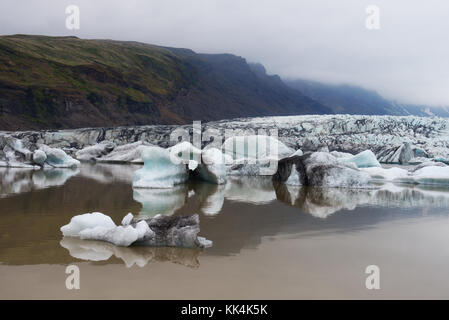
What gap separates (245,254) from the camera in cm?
396

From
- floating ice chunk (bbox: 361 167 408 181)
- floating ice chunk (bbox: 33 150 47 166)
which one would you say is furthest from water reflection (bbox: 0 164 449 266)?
floating ice chunk (bbox: 33 150 47 166)

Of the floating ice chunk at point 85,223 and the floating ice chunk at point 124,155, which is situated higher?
the floating ice chunk at point 85,223

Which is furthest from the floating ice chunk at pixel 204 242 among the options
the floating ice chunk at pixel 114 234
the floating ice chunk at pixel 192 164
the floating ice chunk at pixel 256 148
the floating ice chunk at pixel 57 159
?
the floating ice chunk at pixel 57 159

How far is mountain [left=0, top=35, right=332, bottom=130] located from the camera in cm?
4853

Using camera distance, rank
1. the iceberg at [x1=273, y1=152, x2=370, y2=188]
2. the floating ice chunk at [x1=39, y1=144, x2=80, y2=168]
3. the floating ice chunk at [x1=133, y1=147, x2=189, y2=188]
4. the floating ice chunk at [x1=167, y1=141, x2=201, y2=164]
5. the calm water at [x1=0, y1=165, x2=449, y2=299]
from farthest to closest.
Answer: the floating ice chunk at [x1=39, y1=144, x2=80, y2=168], the iceberg at [x1=273, y1=152, x2=370, y2=188], the floating ice chunk at [x1=167, y1=141, x2=201, y2=164], the floating ice chunk at [x1=133, y1=147, x2=189, y2=188], the calm water at [x1=0, y1=165, x2=449, y2=299]

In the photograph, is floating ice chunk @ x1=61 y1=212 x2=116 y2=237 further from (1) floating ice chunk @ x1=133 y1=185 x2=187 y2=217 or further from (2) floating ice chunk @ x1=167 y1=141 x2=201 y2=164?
(2) floating ice chunk @ x1=167 y1=141 x2=201 y2=164

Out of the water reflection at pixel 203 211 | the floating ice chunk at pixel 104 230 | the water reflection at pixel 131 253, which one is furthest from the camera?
the floating ice chunk at pixel 104 230

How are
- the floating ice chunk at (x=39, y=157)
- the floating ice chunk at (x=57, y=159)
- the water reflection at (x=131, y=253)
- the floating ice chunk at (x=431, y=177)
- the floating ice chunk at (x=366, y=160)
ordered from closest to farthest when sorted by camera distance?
the water reflection at (x=131, y=253) → the floating ice chunk at (x=431, y=177) → the floating ice chunk at (x=366, y=160) → the floating ice chunk at (x=39, y=157) → the floating ice chunk at (x=57, y=159)

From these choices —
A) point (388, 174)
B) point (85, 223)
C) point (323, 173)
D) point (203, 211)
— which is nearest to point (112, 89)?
point (388, 174)

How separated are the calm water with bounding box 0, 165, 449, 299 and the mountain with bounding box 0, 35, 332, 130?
4348 centimetres

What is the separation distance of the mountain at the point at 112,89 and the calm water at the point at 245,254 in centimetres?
4348

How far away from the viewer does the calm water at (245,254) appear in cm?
302

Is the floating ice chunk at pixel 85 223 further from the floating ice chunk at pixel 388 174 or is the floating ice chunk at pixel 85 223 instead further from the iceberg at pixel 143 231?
the floating ice chunk at pixel 388 174
